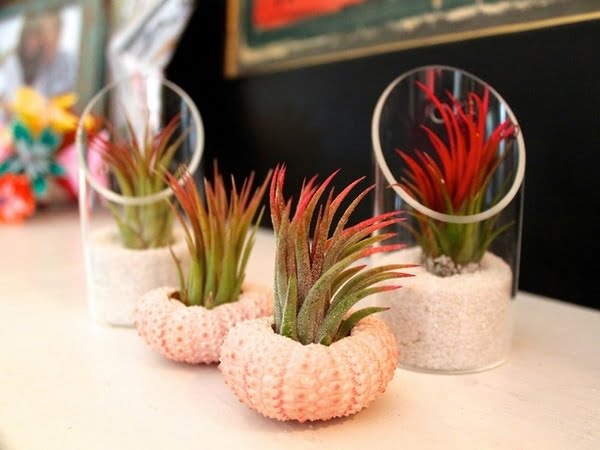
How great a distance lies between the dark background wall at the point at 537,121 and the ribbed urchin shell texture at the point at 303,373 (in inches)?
14.4

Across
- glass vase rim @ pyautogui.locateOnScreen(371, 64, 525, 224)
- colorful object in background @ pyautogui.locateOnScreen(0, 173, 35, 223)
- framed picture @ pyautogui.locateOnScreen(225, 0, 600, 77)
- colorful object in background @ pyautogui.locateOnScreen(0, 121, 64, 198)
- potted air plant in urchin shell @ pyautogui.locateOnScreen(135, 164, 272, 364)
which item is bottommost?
colorful object in background @ pyautogui.locateOnScreen(0, 173, 35, 223)

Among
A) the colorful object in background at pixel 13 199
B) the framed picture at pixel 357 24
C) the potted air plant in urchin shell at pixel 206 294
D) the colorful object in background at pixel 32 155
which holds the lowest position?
the colorful object in background at pixel 13 199

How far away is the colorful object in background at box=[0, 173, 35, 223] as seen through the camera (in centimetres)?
119

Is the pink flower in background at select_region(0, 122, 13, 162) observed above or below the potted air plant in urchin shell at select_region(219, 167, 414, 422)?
below

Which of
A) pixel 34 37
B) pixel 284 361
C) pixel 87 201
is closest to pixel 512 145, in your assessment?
pixel 284 361

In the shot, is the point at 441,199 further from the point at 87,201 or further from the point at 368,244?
the point at 87,201

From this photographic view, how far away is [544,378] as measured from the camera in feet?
1.67

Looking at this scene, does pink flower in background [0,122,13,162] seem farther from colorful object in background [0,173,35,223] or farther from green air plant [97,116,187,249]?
green air plant [97,116,187,249]

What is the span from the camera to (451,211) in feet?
1.78

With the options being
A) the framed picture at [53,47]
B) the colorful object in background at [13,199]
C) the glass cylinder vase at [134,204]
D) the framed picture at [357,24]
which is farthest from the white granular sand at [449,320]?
the framed picture at [53,47]

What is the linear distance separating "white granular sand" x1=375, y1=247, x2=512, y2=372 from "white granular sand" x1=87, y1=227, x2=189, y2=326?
24cm

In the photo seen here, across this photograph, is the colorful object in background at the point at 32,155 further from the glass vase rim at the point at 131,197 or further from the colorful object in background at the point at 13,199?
the glass vase rim at the point at 131,197

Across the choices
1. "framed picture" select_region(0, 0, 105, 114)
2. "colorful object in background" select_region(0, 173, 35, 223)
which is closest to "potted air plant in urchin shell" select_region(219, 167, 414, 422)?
"colorful object in background" select_region(0, 173, 35, 223)

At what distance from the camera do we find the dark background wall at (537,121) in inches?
26.1
